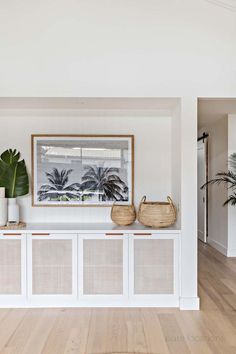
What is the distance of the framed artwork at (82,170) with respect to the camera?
3500 millimetres

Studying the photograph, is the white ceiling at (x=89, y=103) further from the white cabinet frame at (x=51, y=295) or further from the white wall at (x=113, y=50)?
the white cabinet frame at (x=51, y=295)

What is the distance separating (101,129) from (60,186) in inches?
36.4

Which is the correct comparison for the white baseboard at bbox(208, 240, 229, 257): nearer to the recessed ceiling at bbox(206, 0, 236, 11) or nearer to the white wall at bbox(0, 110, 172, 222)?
the white wall at bbox(0, 110, 172, 222)

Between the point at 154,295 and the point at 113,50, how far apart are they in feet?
8.88

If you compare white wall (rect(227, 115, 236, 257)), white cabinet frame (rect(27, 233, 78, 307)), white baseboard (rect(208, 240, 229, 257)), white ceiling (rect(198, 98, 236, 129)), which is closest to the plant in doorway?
white wall (rect(227, 115, 236, 257))

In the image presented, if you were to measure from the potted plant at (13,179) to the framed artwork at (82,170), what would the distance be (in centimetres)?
23

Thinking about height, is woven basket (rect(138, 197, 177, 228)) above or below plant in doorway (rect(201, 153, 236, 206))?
below

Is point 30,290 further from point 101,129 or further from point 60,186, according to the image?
point 101,129

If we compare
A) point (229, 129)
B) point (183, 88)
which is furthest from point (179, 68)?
point (229, 129)

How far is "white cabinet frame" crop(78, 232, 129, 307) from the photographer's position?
2.93m

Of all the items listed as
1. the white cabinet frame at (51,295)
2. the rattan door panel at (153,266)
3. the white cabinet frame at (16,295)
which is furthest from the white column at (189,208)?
the white cabinet frame at (16,295)

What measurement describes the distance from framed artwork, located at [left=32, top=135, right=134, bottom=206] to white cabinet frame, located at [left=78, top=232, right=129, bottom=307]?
2.08 ft

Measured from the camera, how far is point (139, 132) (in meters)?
3.53

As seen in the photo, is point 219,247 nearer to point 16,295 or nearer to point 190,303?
point 190,303
